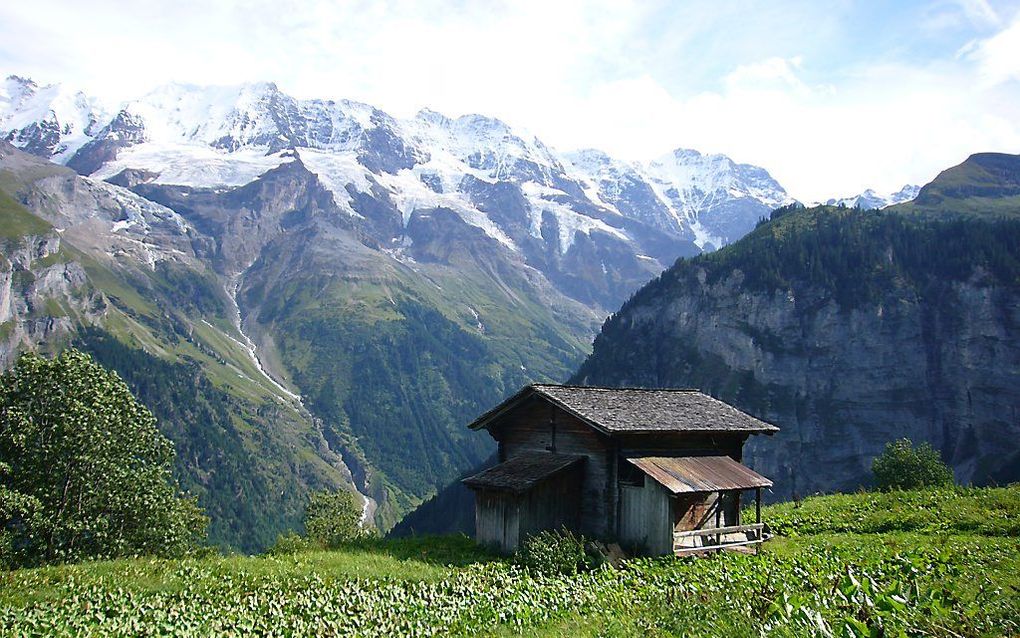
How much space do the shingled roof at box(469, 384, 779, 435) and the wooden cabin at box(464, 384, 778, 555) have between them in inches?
Result: 2.4

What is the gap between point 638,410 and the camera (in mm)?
31281

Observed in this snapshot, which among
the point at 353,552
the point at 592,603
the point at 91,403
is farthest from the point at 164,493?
the point at 592,603

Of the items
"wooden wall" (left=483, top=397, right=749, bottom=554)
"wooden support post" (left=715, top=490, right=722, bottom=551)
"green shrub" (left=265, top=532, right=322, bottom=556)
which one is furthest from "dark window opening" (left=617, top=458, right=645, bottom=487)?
"green shrub" (left=265, top=532, right=322, bottom=556)

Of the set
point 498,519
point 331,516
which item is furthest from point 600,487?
point 331,516

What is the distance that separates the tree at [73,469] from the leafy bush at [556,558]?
19.4m

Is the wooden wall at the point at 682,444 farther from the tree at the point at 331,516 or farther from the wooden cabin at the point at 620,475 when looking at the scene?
the tree at the point at 331,516

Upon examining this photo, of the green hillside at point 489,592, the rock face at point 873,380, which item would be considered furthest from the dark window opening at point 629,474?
the rock face at point 873,380

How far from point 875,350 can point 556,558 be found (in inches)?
7077

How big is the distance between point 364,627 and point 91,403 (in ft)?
73.2

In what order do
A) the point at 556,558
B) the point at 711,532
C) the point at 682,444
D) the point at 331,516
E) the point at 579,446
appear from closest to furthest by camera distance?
the point at 556,558 → the point at 711,532 → the point at 579,446 → the point at 682,444 → the point at 331,516

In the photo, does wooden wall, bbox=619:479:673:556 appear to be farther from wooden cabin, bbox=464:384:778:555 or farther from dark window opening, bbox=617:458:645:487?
dark window opening, bbox=617:458:645:487

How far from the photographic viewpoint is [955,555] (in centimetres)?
1994

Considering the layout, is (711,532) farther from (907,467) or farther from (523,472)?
(907,467)

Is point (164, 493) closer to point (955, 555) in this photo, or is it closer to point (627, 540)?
point (627, 540)
